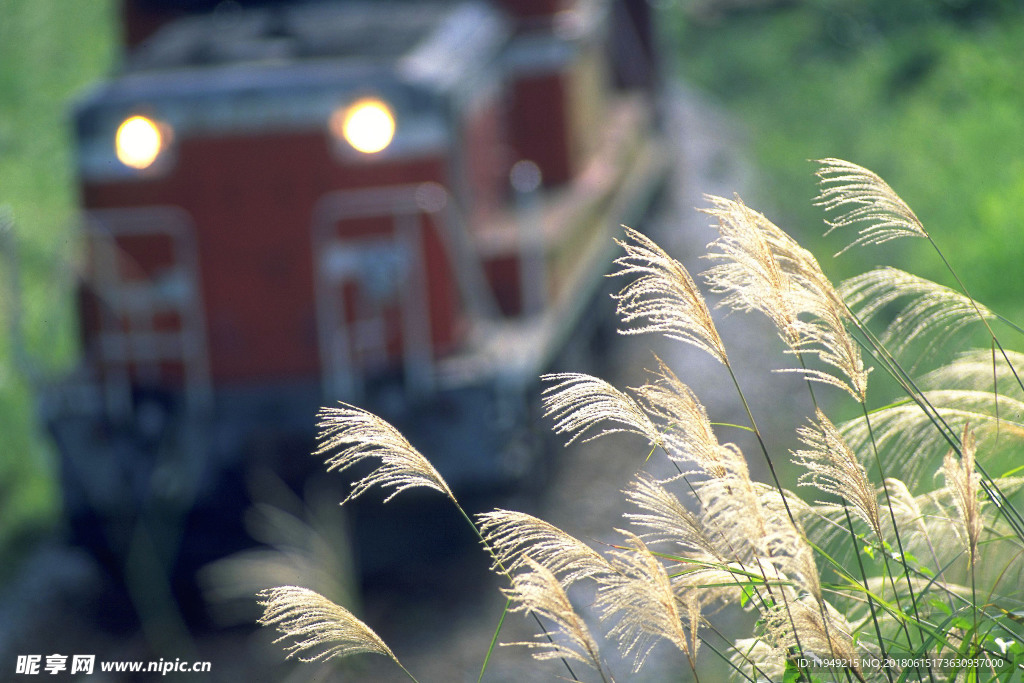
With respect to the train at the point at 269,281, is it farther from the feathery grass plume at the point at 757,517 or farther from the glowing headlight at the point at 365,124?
the feathery grass plume at the point at 757,517

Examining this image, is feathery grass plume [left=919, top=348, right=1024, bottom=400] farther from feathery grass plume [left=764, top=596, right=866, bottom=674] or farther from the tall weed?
feathery grass plume [left=764, top=596, right=866, bottom=674]

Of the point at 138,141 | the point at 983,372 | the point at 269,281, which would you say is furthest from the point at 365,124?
the point at 983,372

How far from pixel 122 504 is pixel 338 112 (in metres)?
2.08

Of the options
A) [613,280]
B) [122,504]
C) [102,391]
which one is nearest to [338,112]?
[102,391]

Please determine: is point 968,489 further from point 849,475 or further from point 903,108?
point 903,108

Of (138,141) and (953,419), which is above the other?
(138,141)

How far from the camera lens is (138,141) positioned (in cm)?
527

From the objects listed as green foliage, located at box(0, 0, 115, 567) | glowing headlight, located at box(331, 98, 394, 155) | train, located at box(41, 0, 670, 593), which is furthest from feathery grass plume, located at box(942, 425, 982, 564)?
green foliage, located at box(0, 0, 115, 567)

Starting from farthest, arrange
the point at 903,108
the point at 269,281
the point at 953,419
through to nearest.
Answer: the point at 903,108 → the point at 269,281 → the point at 953,419

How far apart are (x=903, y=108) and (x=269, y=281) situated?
8051mm

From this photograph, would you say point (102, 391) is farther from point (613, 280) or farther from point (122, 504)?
point (613, 280)

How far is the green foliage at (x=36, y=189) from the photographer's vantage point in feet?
20.1

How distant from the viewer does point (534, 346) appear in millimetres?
5688

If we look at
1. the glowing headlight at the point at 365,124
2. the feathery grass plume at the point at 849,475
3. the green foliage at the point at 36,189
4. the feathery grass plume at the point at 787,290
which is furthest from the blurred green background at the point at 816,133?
the feathery grass plume at the point at 849,475
